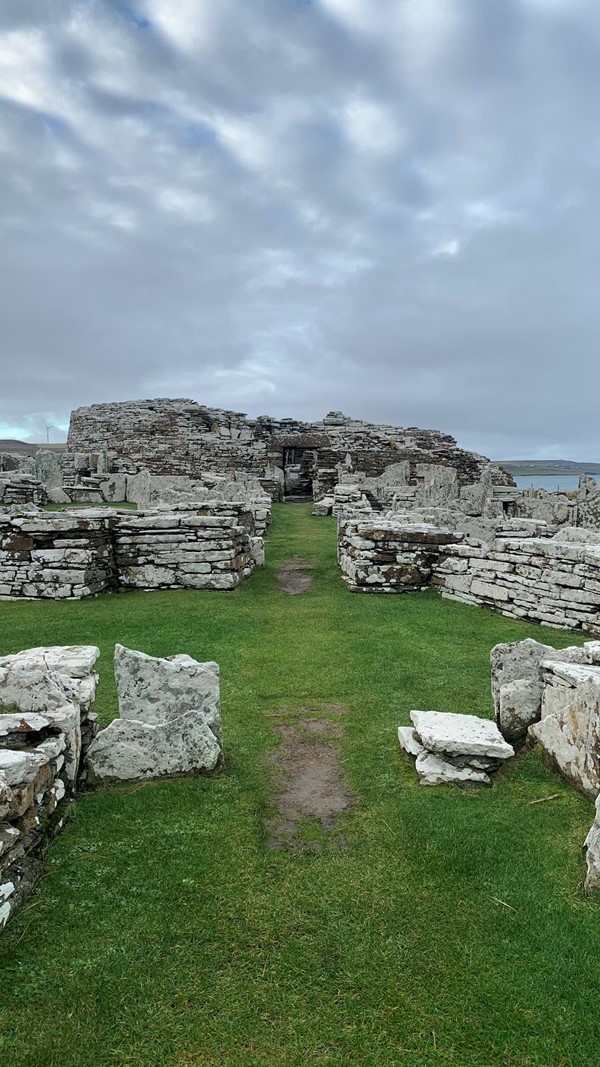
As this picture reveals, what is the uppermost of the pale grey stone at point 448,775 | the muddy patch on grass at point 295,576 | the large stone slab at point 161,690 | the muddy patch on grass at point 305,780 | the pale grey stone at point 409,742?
the large stone slab at point 161,690

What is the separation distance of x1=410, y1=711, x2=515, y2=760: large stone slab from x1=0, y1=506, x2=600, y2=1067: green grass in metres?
0.22

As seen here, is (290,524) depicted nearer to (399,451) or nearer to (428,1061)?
(399,451)

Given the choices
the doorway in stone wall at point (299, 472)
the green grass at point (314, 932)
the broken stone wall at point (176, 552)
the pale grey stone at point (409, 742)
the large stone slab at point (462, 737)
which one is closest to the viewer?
the green grass at point (314, 932)

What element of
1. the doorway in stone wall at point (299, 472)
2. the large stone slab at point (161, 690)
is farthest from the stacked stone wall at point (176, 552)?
the doorway in stone wall at point (299, 472)

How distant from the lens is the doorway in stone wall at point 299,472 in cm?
3225

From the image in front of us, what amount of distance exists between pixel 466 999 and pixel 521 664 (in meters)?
2.88

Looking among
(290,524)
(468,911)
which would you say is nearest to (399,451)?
(290,524)

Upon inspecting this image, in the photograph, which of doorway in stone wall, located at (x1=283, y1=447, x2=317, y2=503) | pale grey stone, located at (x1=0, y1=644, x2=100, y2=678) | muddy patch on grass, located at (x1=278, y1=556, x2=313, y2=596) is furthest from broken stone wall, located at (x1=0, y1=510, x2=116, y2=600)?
doorway in stone wall, located at (x1=283, y1=447, x2=317, y2=503)

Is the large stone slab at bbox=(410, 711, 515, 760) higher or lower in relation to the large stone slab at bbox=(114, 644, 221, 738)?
lower

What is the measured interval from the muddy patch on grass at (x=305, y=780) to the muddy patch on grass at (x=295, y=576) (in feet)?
18.4

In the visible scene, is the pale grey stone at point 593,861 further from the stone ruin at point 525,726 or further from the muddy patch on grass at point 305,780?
the muddy patch on grass at point 305,780

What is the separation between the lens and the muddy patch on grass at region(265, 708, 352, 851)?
3.96 m

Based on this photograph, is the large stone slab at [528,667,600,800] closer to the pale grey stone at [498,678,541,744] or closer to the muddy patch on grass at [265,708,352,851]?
the pale grey stone at [498,678,541,744]

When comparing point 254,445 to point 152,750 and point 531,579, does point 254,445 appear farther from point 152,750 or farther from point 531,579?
point 152,750
